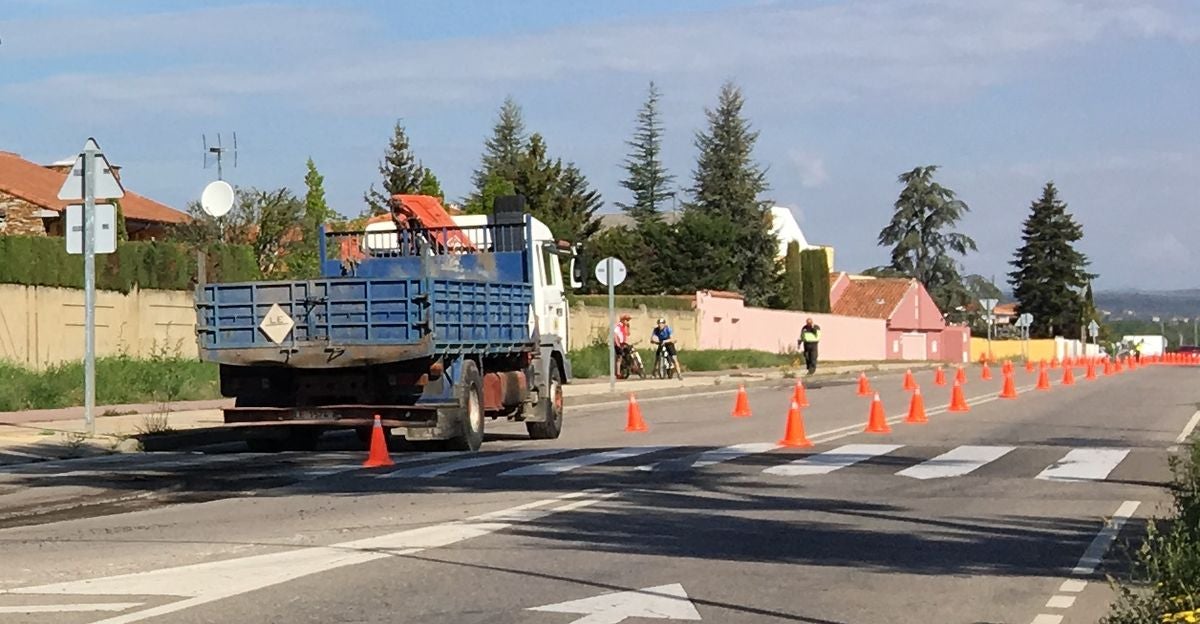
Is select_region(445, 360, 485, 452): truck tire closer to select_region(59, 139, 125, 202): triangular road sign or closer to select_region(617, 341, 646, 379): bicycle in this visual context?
select_region(59, 139, 125, 202): triangular road sign

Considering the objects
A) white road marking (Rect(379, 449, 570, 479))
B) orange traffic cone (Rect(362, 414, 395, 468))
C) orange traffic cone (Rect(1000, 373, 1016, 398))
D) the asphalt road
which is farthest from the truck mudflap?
orange traffic cone (Rect(1000, 373, 1016, 398))

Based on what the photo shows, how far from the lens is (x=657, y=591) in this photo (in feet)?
30.2

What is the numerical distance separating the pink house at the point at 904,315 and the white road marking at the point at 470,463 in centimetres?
7008

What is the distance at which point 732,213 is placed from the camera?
95.7 metres

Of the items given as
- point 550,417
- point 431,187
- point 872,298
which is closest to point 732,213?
point 872,298

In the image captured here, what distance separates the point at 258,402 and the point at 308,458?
0.86 metres

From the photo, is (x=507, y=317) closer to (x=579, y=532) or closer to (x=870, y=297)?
(x=579, y=532)

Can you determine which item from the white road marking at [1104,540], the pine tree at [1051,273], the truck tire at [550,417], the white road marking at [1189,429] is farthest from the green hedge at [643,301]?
the pine tree at [1051,273]

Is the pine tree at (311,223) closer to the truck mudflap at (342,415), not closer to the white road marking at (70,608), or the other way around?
the truck mudflap at (342,415)

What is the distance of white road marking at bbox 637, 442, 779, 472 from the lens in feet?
55.2

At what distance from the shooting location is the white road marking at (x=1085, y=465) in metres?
16.1

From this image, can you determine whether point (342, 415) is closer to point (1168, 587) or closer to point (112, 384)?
point (112, 384)

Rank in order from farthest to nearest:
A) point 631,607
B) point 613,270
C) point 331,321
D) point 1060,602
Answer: point 613,270 < point 331,321 < point 1060,602 < point 631,607

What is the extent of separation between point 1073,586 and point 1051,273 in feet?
385
